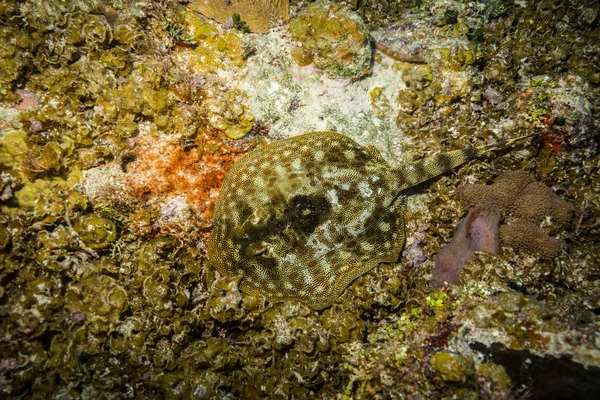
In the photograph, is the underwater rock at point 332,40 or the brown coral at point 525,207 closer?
the brown coral at point 525,207

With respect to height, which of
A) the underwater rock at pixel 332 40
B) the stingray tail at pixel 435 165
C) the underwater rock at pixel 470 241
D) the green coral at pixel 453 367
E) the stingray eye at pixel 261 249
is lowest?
the green coral at pixel 453 367

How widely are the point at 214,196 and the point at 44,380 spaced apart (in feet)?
9.97

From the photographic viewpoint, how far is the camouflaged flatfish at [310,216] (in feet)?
15.1

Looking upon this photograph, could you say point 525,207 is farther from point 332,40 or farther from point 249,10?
point 249,10

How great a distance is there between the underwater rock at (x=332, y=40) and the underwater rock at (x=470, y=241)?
126 inches

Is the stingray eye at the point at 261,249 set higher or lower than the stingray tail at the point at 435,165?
lower

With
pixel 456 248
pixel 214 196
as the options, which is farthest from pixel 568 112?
pixel 214 196

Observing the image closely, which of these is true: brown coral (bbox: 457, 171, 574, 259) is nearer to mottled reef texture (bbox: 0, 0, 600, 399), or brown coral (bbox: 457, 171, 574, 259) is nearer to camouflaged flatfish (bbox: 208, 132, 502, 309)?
mottled reef texture (bbox: 0, 0, 600, 399)

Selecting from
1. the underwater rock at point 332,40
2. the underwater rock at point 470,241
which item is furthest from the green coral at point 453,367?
the underwater rock at point 332,40

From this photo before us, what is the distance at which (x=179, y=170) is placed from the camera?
4754 millimetres

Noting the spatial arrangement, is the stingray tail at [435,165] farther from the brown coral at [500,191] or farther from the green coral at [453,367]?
the green coral at [453,367]

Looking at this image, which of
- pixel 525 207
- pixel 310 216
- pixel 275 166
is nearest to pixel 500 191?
pixel 525 207

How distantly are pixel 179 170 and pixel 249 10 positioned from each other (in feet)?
10.4

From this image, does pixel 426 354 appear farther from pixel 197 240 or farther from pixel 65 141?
pixel 65 141
